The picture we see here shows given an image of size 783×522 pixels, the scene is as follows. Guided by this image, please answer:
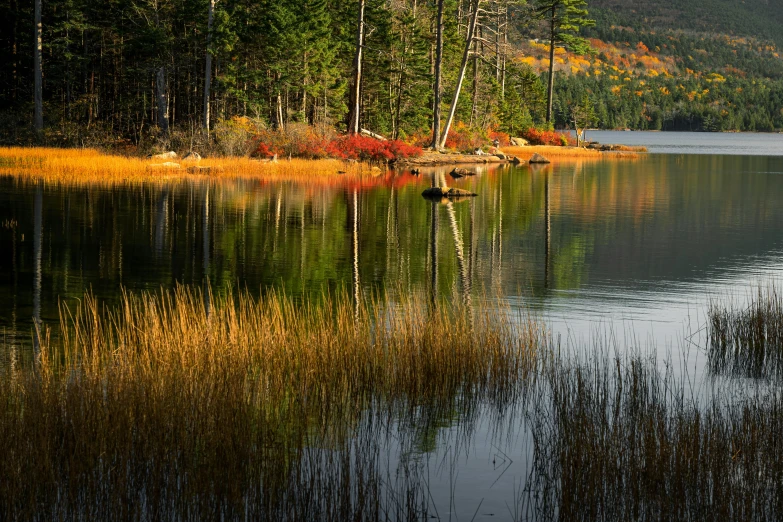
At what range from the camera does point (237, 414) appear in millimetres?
8180

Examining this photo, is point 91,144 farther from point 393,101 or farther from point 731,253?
point 731,253

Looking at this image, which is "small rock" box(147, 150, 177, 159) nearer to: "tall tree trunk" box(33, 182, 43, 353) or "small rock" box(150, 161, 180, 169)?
"small rock" box(150, 161, 180, 169)

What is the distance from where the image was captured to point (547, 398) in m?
10.1

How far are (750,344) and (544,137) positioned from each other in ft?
241

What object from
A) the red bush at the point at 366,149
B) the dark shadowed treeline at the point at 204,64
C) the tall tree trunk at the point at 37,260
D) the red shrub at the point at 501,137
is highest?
the dark shadowed treeline at the point at 204,64

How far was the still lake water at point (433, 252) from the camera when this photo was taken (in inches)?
553

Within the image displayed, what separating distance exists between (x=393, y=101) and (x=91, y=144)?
901 inches

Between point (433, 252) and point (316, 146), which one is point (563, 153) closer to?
point (316, 146)

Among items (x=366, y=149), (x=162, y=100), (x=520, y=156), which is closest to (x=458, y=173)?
(x=366, y=149)

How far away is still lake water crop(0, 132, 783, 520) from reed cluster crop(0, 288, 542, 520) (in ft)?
2.76

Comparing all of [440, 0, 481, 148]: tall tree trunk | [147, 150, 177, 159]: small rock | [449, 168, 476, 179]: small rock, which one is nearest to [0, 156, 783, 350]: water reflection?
[147, 150, 177, 159]: small rock

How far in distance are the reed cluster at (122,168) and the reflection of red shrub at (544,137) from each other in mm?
40823

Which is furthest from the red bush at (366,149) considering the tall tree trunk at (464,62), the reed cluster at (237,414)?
the reed cluster at (237,414)

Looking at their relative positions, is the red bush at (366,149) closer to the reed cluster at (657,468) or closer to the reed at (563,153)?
the reed at (563,153)
